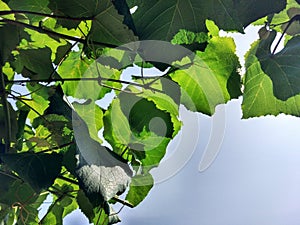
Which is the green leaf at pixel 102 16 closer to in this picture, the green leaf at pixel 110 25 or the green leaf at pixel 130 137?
the green leaf at pixel 110 25

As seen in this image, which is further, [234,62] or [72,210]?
[72,210]

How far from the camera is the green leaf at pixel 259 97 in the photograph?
1.74ft

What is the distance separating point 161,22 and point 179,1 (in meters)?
0.02

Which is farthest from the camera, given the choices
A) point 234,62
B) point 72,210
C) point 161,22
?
point 72,210

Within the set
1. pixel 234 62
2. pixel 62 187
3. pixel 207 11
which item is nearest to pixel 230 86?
pixel 234 62

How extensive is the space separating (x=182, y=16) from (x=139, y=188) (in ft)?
0.95

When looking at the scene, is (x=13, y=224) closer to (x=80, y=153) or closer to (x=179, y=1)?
(x=80, y=153)

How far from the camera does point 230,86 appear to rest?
54 cm

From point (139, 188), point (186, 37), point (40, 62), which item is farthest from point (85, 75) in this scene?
point (186, 37)

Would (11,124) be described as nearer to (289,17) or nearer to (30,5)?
(30,5)

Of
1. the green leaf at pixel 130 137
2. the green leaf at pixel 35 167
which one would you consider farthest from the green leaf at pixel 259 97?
the green leaf at pixel 35 167

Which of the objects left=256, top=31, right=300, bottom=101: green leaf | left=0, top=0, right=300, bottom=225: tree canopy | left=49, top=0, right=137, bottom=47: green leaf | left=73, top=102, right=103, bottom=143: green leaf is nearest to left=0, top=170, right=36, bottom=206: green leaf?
left=0, top=0, right=300, bottom=225: tree canopy

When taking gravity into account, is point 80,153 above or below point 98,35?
below

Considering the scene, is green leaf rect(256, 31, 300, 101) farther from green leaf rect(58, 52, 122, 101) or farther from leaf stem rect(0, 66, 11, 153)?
leaf stem rect(0, 66, 11, 153)
